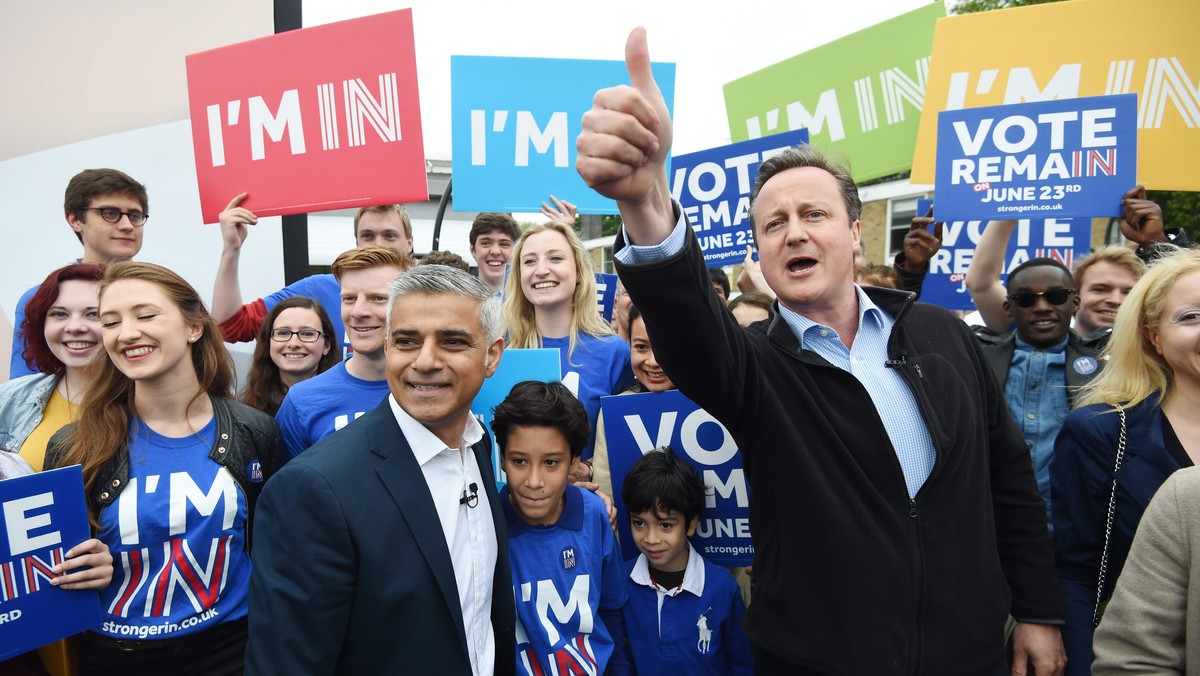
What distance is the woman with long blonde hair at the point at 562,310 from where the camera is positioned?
366 cm

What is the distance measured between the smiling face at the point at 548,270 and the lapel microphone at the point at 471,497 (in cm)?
167

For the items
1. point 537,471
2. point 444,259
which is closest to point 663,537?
point 537,471

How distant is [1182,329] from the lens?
2275 mm

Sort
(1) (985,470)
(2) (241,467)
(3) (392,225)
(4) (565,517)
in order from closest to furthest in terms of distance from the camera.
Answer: (1) (985,470) < (2) (241,467) < (4) (565,517) < (3) (392,225)

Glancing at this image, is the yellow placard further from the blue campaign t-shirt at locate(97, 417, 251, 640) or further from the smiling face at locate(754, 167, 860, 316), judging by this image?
the blue campaign t-shirt at locate(97, 417, 251, 640)

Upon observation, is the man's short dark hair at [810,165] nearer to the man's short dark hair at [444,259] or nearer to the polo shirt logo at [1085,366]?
the polo shirt logo at [1085,366]

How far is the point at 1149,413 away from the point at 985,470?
704 millimetres

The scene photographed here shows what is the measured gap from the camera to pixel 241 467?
8.15 feet


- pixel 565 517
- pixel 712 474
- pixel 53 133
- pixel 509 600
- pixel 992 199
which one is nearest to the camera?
pixel 509 600

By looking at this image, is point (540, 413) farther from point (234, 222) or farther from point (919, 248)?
point (919, 248)

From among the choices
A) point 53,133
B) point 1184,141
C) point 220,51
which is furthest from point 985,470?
point 53,133

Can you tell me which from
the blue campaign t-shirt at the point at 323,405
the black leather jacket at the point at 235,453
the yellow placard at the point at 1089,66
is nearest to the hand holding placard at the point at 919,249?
the yellow placard at the point at 1089,66

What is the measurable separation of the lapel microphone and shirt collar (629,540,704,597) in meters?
0.97

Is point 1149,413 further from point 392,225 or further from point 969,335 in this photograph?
point 392,225
